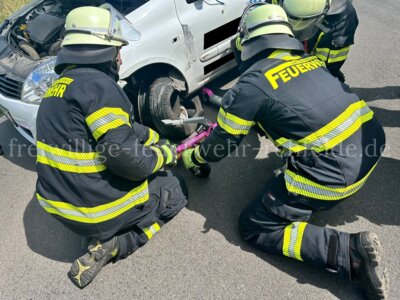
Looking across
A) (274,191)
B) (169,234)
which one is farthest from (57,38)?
(274,191)

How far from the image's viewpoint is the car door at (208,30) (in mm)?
3422

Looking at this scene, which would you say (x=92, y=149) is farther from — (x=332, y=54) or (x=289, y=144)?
(x=332, y=54)

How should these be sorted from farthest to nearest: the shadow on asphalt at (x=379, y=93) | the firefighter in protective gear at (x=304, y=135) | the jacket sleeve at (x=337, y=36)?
the shadow on asphalt at (x=379, y=93)
the jacket sleeve at (x=337, y=36)
the firefighter in protective gear at (x=304, y=135)

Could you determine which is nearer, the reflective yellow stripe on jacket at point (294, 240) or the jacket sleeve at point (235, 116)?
the jacket sleeve at point (235, 116)

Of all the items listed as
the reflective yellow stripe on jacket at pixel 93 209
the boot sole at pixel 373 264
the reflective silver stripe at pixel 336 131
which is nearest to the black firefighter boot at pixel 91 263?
the reflective yellow stripe on jacket at pixel 93 209

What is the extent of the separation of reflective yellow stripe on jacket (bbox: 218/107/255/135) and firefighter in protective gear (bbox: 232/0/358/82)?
79 cm

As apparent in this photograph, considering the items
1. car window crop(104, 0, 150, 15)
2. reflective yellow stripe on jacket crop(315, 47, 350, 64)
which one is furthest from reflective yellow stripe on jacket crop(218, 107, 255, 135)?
car window crop(104, 0, 150, 15)

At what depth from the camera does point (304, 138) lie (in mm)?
2305

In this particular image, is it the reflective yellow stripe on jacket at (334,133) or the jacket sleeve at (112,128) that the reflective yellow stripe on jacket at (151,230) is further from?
the reflective yellow stripe on jacket at (334,133)

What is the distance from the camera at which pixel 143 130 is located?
285 centimetres

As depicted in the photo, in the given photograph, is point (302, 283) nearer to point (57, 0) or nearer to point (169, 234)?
point (169, 234)

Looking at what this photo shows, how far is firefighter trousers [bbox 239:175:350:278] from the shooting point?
91.0 inches

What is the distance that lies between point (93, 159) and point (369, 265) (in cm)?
191

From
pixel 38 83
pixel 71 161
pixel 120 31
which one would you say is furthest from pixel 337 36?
pixel 38 83
